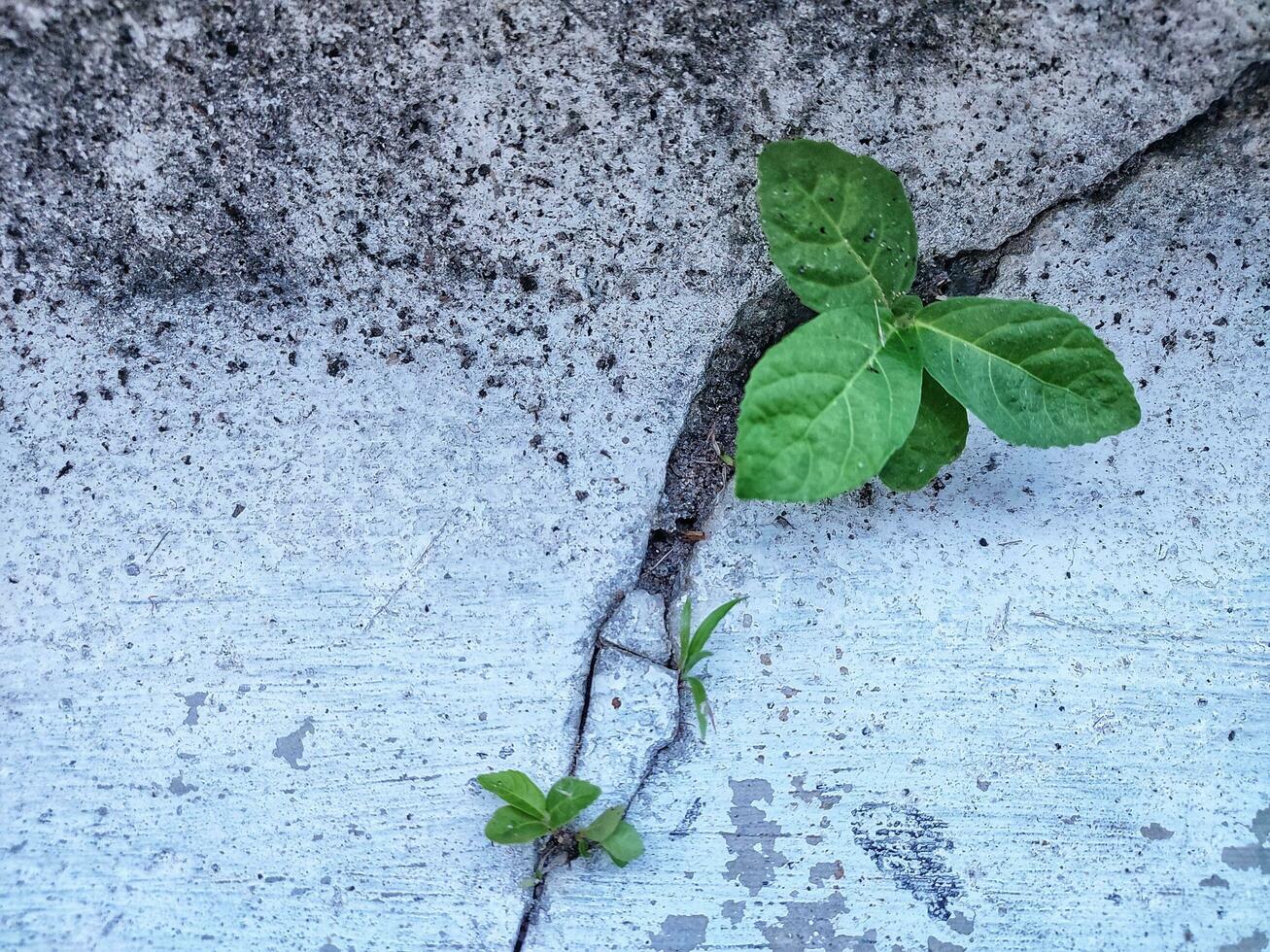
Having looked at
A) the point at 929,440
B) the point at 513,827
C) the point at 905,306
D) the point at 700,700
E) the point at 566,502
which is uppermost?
the point at 905,306

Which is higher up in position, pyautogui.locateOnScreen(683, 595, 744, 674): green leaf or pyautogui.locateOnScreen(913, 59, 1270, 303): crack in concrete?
pyautogui.locateOnScreen(913, 59, 1270, 303): crack in concrete

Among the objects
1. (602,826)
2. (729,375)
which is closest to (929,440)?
(729,375)

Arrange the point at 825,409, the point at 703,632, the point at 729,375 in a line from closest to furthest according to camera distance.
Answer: the point at 825,409
the point at 703,632
the point at 729,375

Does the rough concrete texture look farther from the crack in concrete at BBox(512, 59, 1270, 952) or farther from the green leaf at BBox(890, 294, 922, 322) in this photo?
the green leaf at BBox(890, 294, 922, 322)

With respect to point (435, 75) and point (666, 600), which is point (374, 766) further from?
point (435, 75)

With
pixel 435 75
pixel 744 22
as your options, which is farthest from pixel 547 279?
pixel 744 22

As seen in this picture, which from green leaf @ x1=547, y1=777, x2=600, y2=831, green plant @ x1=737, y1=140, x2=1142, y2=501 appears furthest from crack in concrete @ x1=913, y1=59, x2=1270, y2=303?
green leaf @ x1=547, y1=777, x2=600, y2=831

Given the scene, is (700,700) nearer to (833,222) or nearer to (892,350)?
(892,350)
